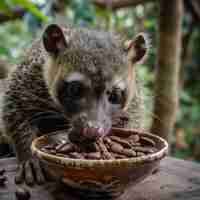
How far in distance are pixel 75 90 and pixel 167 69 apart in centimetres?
161

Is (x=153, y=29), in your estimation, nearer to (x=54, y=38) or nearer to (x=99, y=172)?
(x=54, y=38)

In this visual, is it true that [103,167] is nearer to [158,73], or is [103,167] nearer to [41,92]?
[41,92]

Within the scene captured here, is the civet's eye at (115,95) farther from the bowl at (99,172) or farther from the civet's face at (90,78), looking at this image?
the bowl at (99,172)

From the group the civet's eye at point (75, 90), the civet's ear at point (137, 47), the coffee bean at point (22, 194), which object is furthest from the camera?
the civet's ear at point (137, 47)

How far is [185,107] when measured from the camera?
20.9 feet

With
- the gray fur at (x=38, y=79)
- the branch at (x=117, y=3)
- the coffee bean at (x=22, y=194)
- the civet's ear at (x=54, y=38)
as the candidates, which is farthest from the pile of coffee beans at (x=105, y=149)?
the branch at (x=117, y=3)

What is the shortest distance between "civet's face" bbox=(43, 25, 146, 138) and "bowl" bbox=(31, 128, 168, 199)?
219mm

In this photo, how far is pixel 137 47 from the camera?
2.40 metres

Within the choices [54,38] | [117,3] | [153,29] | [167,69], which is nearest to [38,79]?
[54,38]

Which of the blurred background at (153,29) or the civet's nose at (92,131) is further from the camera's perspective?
the blurred background at (153,29)

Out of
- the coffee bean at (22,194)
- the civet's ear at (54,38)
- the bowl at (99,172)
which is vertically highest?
the civet's ear at (54,38)

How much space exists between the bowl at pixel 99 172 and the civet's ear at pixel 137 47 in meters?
0.83

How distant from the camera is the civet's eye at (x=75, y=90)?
1.95 m

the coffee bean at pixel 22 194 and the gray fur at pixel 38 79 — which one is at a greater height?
the gray fur at pixel 38 79
